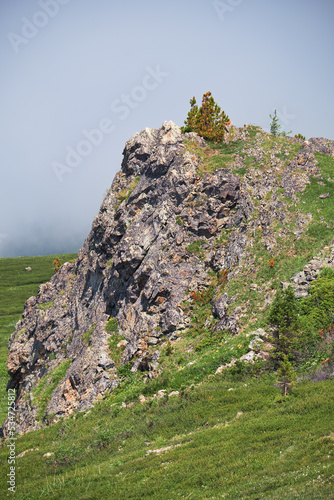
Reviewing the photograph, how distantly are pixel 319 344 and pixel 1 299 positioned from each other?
16560 cm

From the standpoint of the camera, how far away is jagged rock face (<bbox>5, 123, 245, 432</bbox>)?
3862cm

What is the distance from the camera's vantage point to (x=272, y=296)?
110ft

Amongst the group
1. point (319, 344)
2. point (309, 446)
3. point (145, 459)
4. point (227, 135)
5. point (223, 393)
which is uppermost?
point (227, 135)

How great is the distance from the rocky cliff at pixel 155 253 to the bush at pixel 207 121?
1992 millimetres

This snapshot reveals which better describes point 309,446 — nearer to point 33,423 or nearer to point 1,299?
point 33,423

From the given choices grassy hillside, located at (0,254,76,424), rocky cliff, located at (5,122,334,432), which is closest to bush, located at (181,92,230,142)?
rocky cliff, located at (5,122,334,432)

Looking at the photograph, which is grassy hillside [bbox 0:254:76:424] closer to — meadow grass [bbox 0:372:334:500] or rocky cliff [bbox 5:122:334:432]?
rocky cliff [bbox 5:122:334:432]

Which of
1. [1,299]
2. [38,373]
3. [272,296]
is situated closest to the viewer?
[272,296]

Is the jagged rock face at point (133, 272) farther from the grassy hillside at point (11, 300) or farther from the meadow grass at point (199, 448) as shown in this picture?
the grassy hillside at point (11, 300)

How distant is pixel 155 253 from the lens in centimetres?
4284

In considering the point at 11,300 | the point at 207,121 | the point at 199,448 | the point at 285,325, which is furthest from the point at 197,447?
the point at 11,300

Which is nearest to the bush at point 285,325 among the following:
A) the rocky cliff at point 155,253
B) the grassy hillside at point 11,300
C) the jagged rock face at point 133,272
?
the rocky cliff at point 155,253

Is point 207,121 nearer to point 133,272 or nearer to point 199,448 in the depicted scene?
point 133,272

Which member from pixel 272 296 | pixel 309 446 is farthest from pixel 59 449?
pixel 272 296
